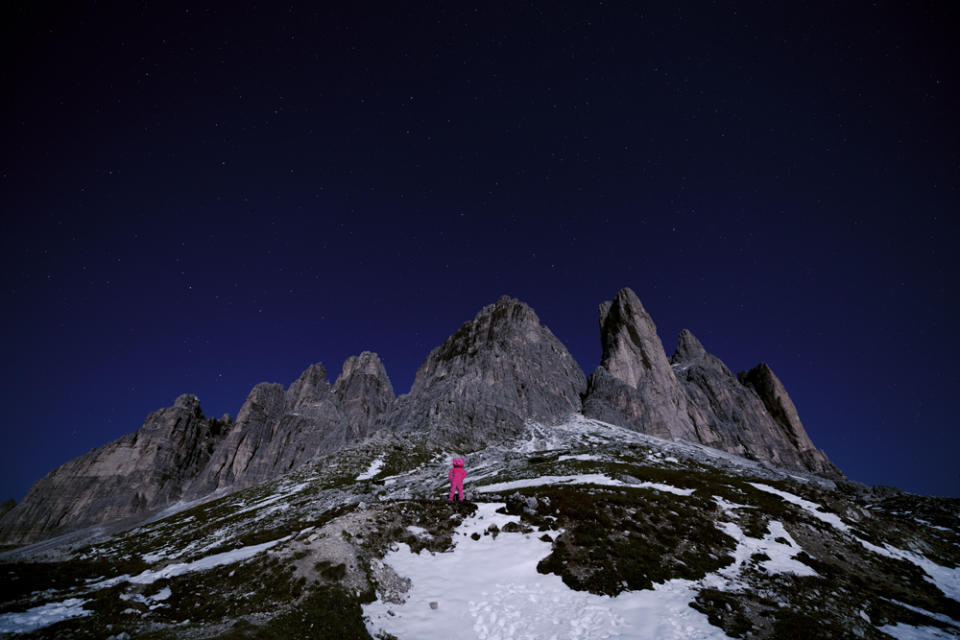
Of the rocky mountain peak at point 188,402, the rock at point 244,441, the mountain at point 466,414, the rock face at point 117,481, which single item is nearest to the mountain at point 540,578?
the mountain at point 466,414

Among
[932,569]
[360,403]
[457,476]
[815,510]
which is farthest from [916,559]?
[360,403]

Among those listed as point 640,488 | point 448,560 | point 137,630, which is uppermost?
point 640,488

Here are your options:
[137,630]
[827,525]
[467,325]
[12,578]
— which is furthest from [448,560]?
[467,325]

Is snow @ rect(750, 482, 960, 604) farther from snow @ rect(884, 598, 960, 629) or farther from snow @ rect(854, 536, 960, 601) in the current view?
snow @ rect(884, 598, 960, 629)

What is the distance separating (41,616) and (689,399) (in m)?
183

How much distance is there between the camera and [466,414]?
394 feet

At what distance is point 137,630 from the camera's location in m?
14.4

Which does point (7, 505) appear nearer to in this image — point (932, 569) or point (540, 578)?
point (540, 578)

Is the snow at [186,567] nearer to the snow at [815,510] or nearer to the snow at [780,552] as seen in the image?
the snow at [780,552]

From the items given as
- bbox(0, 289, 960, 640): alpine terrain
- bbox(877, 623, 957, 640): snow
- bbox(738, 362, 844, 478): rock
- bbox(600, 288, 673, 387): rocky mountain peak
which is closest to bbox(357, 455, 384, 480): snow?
bbox(0, 289, 960, 640): alpine terrain

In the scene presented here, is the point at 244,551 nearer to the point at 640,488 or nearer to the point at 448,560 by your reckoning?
the point at 448,560

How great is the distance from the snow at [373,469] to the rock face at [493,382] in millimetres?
17006

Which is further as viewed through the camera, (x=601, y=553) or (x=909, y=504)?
(x=909, y=504)

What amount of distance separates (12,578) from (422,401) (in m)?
113
